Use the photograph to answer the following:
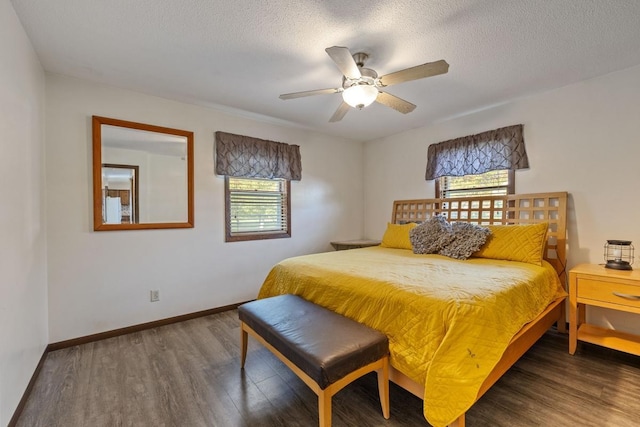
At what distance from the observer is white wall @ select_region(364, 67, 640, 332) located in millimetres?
2379

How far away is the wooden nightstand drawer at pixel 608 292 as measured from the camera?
1.96 m

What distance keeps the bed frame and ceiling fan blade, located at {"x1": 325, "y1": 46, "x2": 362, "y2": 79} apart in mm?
1848

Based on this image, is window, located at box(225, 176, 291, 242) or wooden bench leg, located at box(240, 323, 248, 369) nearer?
wooden bench leg, located at box(240, 323, 248, 369)

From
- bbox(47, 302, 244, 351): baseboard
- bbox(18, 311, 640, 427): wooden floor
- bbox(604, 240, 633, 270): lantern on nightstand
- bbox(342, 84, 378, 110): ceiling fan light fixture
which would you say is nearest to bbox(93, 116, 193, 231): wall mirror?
bbox(47, 302, 244, 351): baseboard

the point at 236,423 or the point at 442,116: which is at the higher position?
the point at 442,116

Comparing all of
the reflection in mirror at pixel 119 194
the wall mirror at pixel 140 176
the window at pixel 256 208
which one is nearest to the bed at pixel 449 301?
the window at pixel 256 208

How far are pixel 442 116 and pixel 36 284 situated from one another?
4255 mm

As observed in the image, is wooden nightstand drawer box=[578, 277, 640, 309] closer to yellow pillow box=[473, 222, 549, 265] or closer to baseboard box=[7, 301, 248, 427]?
yellow pillow box=[473, 222, 549, 265]

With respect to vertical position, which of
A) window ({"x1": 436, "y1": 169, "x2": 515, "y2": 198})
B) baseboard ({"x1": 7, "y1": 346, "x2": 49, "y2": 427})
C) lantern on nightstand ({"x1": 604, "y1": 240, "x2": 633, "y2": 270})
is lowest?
baseboard ({"x1": 7, "y1": 346, "x2": 49, "y2": 427})

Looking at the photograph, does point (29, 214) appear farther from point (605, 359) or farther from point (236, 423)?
point (605, 359)

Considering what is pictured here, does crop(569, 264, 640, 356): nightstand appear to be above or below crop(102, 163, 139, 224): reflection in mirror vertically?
below

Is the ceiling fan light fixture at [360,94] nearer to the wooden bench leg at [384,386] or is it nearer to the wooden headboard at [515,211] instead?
the wooden bench leg at [384,386]

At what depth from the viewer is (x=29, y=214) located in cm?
196

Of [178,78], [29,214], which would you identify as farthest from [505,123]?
[29,214]
